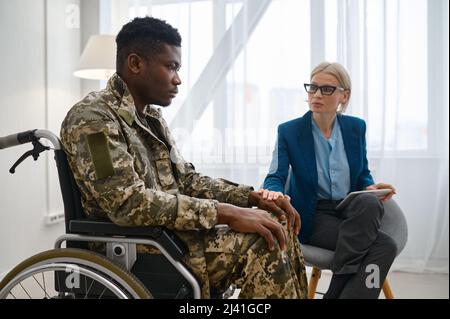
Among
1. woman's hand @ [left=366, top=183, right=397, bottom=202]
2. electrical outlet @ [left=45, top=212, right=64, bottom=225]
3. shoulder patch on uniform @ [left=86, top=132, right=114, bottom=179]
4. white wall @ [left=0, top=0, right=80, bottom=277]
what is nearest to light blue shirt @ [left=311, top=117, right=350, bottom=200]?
woman's hand @ [left=366, top=183, right=397, bottom=202]

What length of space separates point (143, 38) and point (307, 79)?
1636 mm

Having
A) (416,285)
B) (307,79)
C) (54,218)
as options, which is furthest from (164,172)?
(416,285)

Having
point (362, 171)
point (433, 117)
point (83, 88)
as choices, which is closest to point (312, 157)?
point (362, 171)

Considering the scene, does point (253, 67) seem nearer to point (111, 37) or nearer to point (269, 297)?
point (111, 37)

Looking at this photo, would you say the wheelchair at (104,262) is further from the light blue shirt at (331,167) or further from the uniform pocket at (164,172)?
the light blue shirt at (331,167)

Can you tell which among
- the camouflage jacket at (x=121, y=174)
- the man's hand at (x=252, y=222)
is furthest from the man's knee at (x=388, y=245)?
the camouflage jacket at (x=121, y=174)

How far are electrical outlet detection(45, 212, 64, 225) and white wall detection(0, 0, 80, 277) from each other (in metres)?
0.03

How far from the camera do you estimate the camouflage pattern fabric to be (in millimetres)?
1037

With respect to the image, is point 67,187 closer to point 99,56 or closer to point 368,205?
point 368,205

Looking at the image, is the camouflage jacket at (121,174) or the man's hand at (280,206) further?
the man's hand at (280,206)

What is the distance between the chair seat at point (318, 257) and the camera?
4.93ft

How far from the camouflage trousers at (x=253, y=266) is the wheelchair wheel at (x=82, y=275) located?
20 cm

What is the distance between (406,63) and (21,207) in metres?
2.38

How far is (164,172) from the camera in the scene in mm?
1300
